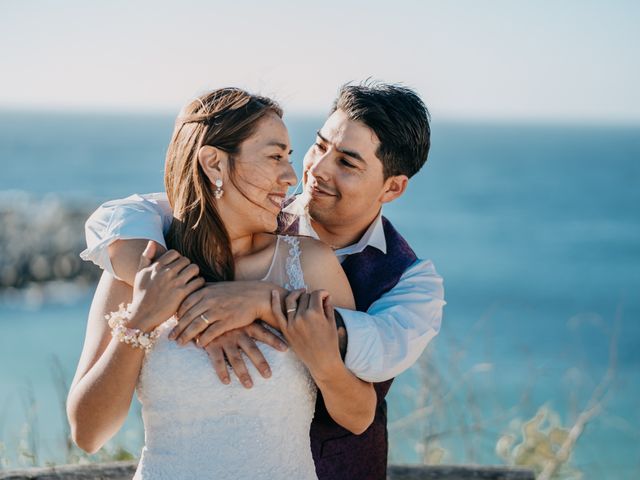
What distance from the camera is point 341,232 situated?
125 inches

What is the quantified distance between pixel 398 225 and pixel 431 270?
33.1 m

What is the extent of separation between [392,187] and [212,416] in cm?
128

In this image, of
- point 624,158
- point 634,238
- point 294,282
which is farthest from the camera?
point 624,158

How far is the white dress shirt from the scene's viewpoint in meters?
2.50

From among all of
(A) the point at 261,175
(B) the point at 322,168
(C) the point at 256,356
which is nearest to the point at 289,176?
(A) the point at 261,175

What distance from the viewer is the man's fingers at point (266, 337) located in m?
2.45

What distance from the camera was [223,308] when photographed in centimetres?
238

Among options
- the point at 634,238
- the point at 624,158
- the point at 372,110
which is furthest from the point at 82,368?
the point at 624,158

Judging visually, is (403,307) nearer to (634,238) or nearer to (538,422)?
(538,422)

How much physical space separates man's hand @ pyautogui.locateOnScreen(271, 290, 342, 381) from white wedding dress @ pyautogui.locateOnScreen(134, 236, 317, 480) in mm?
93

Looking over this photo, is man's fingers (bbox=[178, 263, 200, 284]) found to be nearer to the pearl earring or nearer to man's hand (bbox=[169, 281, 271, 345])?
man's hand (bbox=[169, 281, 271, 345])

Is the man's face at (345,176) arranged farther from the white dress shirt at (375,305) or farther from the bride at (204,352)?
the bride at (204,352)

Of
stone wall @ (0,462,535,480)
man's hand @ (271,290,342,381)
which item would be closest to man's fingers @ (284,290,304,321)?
man's hand @ (271,290,342,381)

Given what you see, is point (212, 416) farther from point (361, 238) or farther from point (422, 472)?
point (422, 472)
